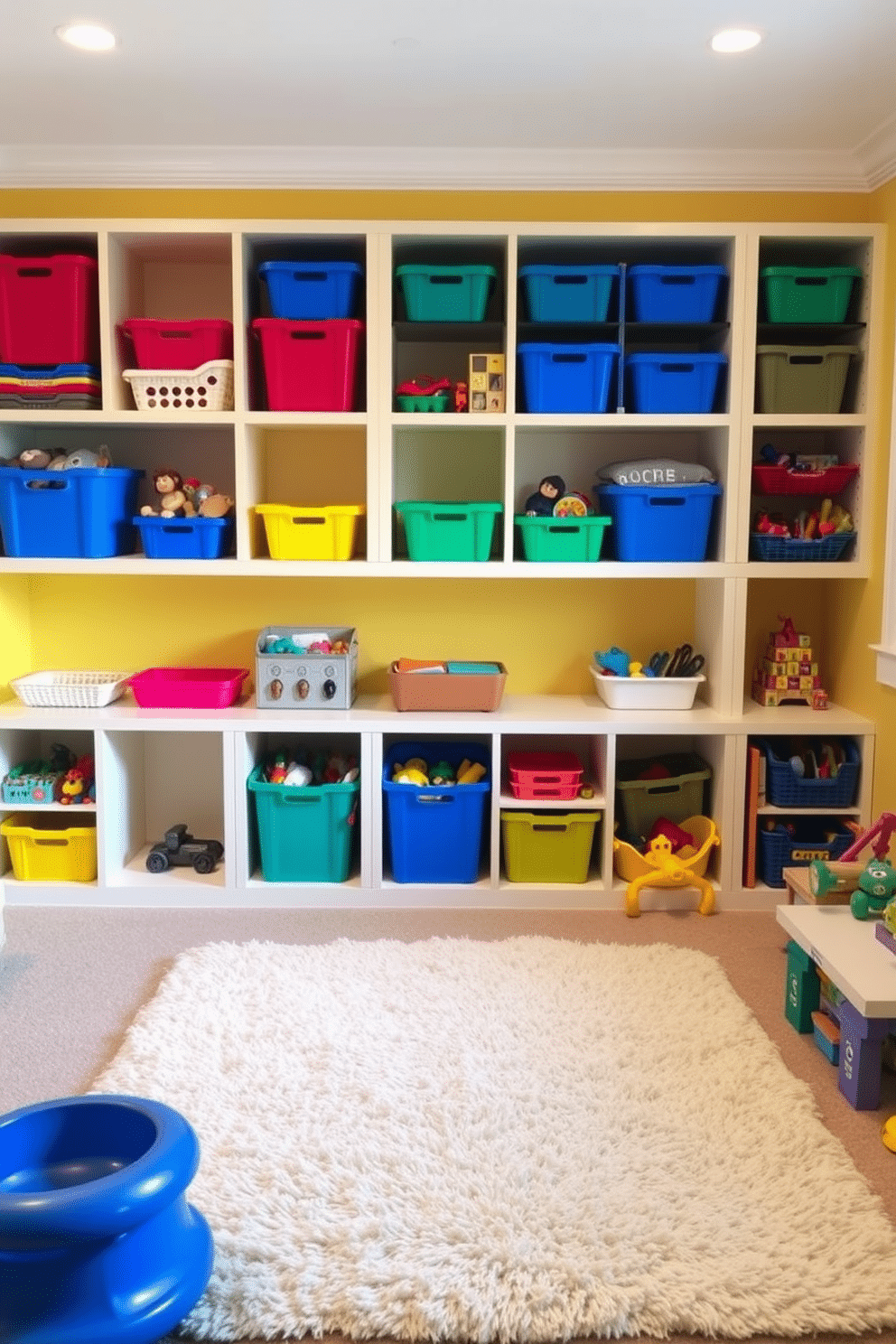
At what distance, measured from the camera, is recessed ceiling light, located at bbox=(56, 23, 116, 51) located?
8.40ft

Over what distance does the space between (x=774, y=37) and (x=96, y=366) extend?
2087 mm

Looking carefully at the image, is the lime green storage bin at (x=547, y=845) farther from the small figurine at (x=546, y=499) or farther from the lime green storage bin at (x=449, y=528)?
the small figurine at (x=546, y=499)

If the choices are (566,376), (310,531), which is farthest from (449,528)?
(566,376)

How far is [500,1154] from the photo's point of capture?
2.12 m

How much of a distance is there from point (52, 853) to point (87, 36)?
222cm

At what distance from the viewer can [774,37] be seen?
2.59 m

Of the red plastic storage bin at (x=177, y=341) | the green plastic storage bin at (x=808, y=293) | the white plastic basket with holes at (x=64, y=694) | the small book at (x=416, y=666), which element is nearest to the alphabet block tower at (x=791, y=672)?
the green plastic storage bin at (x=808, y=293)

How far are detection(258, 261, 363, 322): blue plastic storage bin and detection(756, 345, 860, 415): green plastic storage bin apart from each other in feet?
3.98

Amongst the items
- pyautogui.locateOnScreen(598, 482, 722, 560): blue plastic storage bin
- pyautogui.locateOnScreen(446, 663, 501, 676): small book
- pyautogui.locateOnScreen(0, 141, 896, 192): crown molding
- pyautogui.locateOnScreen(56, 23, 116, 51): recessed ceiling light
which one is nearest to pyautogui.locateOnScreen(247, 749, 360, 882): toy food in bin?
pyautogui.locateOnScreen(446, 663, 501, 676): small book

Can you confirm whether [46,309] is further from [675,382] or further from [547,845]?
[547,845]

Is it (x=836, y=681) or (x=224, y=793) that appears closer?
(x=224, y=793)

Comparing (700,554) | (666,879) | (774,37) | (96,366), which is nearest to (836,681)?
(700,554)

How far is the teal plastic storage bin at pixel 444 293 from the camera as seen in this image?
338 centimetres

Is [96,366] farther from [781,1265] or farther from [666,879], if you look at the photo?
[781,1265]
